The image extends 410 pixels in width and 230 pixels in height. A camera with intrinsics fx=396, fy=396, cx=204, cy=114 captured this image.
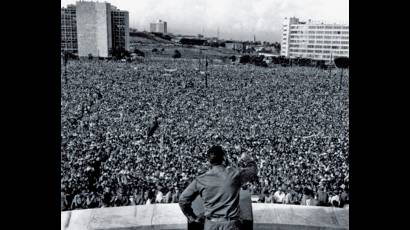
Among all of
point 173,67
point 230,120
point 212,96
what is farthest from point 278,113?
point 173,67

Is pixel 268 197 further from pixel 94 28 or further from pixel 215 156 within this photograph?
pixel 94 28

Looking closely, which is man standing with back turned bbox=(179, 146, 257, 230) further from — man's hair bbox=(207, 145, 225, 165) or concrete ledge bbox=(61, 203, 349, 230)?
concrete ledge bbox=(61, 203, 349, 230)

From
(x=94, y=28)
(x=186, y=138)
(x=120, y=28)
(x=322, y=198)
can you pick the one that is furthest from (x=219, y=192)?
(x=94, y=28)

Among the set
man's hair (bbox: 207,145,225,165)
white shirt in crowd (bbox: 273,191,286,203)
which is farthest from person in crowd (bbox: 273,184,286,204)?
man's hair (bbox: 207,145,225,165)

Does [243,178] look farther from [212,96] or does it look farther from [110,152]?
[212,96]

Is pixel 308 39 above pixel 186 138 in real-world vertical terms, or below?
above
